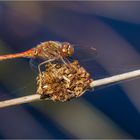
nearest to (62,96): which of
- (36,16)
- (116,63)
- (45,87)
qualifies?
(45,87)

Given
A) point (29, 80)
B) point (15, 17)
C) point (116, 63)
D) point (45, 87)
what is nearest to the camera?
point (45, 87)

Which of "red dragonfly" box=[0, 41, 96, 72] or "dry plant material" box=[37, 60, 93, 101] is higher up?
"red dragonfly" box=[0, 41, 96, 72]

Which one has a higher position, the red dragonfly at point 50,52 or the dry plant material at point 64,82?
the red dragonfly at point 50,52

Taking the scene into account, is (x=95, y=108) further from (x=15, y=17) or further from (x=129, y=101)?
(x=15, y=17)
